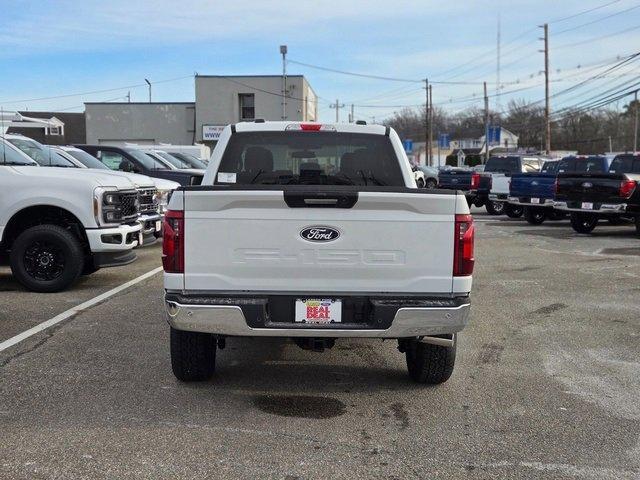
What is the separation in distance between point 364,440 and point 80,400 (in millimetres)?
2063

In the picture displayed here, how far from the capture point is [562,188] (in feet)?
54.1

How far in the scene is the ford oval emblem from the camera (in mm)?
4379

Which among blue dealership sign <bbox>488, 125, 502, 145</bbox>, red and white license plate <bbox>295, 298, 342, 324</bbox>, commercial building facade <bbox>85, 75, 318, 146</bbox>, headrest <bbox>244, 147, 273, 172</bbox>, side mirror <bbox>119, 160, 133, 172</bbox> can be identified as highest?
blue dealership sign <bbox>488, 125, 502, 145</bbox>

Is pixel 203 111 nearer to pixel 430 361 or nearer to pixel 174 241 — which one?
pixel 430 361

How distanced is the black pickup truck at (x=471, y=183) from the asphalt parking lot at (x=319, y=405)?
15.4m

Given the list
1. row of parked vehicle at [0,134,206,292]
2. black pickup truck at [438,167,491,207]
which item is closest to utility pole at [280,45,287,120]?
black pickup truck at [438,167,491,207]

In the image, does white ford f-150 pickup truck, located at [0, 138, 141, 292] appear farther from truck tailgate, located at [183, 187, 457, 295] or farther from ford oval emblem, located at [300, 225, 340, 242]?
ford oval emblem, located at [300, 225, 340, 242]

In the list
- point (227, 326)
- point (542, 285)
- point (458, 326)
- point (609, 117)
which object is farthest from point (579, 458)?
point (609, 117)

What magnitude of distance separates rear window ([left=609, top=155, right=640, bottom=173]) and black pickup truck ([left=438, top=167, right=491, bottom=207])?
16.6 feet

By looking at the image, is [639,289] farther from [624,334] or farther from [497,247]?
[497,247]

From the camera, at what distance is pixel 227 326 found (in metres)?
4.40

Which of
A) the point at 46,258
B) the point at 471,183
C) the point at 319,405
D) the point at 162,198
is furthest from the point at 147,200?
the point at 471,183

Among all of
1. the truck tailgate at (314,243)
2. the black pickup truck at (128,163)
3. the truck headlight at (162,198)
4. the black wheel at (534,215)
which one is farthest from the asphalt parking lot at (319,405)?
the black wheel at (534,215)

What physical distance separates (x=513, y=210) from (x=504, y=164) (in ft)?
7.25
